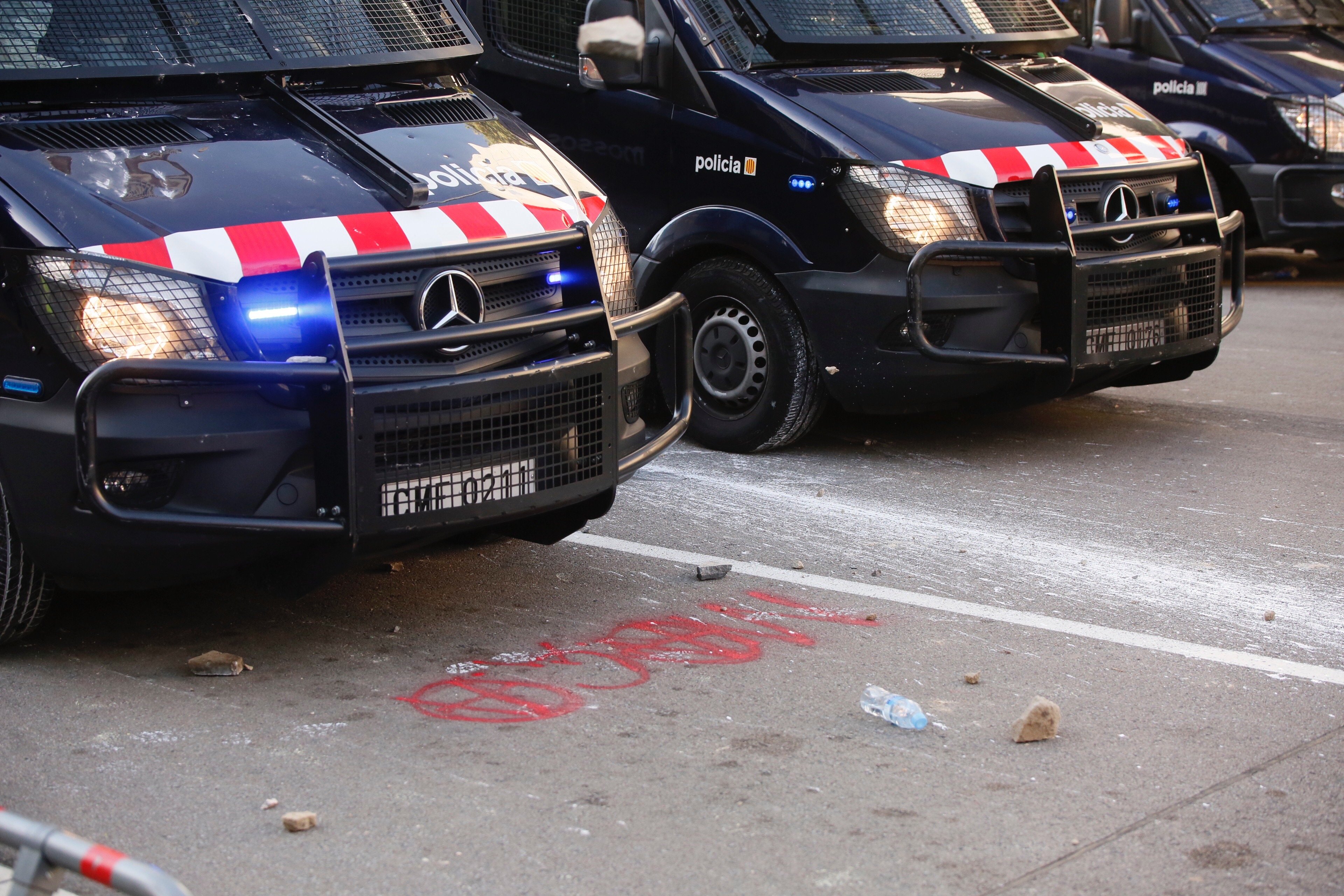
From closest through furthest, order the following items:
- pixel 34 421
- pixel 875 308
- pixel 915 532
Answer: pixel 34 421, pixel 915 532, pixel 875 308

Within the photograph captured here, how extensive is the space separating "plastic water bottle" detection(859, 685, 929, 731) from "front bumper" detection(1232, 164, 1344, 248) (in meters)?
7.77

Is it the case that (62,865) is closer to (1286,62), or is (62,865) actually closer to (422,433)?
(422,433)

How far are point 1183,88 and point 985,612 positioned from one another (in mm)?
7175

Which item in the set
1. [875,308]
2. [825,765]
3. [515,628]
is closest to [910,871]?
[825,765]

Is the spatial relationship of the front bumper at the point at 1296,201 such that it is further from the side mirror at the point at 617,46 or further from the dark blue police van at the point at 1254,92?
the side mirror at the point at 617,46

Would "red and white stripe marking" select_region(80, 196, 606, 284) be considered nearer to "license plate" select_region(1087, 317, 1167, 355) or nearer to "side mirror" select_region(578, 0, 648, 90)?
"side mirror" select_region(578, 0, 648, 90)

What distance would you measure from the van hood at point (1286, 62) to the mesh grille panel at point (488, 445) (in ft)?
25.1

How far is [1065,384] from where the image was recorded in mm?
6352

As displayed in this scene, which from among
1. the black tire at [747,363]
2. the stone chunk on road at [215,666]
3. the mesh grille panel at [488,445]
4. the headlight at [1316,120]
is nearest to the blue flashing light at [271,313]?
the mesh grille panel at [488,445]

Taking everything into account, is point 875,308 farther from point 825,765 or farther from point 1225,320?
point 825,765

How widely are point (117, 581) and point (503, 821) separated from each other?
1452 mm

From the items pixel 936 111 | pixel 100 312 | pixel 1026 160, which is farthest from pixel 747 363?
pixel 100 312

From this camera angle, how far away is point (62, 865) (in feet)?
8.04

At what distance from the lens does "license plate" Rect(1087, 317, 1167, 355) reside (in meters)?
6.29
